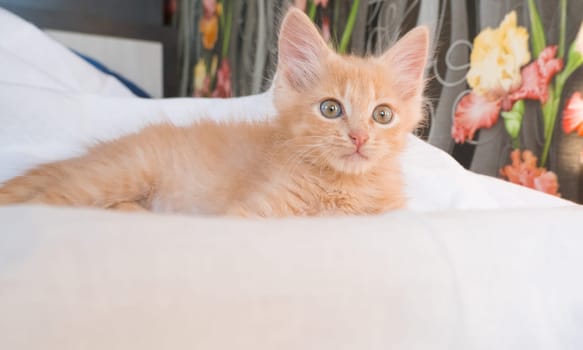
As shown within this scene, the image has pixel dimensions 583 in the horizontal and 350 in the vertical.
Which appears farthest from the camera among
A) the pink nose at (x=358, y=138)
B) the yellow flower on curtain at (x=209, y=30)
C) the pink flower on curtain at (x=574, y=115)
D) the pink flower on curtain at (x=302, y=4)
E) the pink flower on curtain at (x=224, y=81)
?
the yellow flower on curtain at (x=209, y=30)

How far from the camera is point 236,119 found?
1402mm

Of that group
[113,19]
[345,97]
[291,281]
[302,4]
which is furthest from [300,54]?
[113,19]

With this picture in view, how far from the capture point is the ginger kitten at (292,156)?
0.97 metres

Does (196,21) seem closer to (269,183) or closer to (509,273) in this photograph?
(269,183)

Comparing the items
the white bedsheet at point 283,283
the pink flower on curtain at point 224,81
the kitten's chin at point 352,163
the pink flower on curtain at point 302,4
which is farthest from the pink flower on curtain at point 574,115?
the pink flower on curtain at point 224,81

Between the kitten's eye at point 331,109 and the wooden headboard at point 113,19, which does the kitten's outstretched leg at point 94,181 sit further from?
the wooden headboard at point 113,19

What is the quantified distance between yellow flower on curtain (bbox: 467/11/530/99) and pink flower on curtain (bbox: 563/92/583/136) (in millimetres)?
157

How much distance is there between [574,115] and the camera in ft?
3.46

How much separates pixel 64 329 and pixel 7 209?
148 mm

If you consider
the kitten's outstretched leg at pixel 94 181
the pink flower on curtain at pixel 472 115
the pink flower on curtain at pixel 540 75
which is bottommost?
the kitten's outstretched leg at pixel 94 181

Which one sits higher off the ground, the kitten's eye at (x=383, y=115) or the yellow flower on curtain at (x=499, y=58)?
the yellow flower on curtain at (x=499, y=58)

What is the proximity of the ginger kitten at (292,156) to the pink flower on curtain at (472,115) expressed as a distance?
28cm

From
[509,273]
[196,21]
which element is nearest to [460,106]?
[509,273]

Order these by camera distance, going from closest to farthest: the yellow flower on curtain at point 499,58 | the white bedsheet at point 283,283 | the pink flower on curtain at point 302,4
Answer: the white bedsheet at point 283,283
the yellow flower on curtain at point 499,58
the pink flower on curtain at point 302,4
